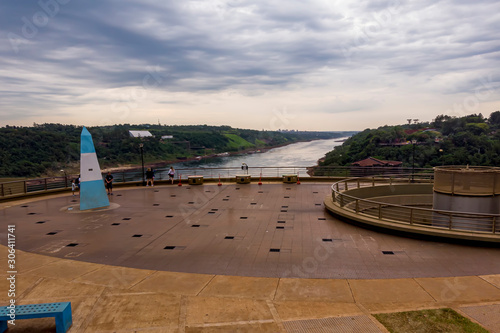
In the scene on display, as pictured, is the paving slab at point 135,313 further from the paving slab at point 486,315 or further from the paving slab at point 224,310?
the paving slab at point 486,315

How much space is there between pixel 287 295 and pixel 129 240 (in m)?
5.86

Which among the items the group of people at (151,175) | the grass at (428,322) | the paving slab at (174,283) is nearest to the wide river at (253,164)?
the group of people at (151,175)

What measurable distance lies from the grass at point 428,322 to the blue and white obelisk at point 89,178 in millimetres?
12925

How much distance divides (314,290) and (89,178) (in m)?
11.9

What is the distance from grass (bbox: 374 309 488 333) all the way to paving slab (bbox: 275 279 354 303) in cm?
87

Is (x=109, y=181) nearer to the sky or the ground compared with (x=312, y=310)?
nearer to the sky

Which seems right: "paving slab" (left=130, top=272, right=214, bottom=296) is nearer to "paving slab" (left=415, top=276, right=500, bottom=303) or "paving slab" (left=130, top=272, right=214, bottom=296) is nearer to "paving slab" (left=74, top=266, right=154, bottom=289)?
"paving slab" (left=74, top=266, right=154, bottom=289)

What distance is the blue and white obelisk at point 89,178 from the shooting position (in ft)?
46.0

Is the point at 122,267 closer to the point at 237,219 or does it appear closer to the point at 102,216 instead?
the point at 237,219

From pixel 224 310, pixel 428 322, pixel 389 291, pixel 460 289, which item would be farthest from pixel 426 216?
pixel 224 310

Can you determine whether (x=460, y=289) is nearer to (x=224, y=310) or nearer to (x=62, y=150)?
(x=224, y=310)

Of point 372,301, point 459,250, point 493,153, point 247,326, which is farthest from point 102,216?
point 493,153

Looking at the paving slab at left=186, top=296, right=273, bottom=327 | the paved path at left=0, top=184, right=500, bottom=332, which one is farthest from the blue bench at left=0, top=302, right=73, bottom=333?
the paving slab at left=186, top=296, right=273, bottom=327

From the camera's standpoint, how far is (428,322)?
195 inches
